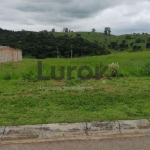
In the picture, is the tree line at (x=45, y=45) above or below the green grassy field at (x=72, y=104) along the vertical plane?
above

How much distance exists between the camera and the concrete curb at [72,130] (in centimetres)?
302

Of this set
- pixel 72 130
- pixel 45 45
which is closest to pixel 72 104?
pixel 72 130

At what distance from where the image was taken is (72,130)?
3.11m

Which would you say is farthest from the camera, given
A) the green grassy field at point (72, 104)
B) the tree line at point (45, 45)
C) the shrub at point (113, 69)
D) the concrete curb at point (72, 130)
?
the tree line at point (45, 45)

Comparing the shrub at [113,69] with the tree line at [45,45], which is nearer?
the shrub at [113,69]

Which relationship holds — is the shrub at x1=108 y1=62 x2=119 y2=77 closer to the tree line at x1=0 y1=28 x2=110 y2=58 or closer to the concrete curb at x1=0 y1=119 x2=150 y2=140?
the concrete curb at x1=0 y1=119 x2=150 y2=140

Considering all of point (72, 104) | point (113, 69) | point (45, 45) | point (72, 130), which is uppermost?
point (45, 45)

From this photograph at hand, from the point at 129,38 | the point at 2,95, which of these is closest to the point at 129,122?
the point at 2,95

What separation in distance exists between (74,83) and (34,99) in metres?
1.98

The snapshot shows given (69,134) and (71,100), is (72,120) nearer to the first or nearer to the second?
(69,134)

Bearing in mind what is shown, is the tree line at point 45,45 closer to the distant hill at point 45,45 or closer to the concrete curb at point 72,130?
the distant hill at point 45,45

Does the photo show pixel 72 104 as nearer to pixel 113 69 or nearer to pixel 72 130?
pixel 72 130

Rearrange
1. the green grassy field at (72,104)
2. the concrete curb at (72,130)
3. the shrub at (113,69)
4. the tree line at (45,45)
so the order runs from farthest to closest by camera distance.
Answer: the tree line at (45,45)
the shrub at (113,69)
the green grassy field at (72,104)
the concrete curb at (72,130)

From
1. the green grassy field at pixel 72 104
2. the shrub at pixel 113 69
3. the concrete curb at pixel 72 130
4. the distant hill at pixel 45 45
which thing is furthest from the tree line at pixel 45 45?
the concrete curb at pixel 72 130
